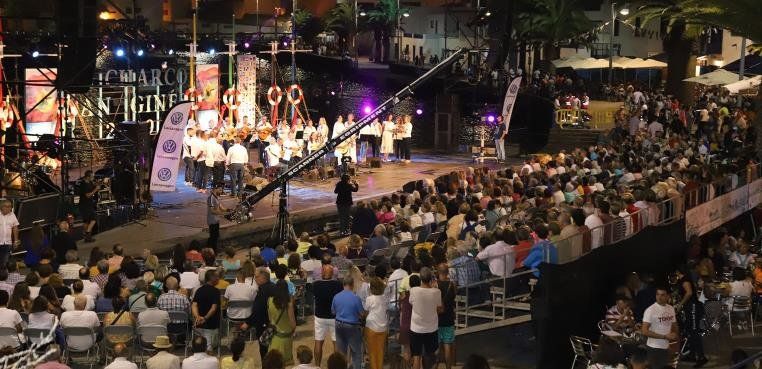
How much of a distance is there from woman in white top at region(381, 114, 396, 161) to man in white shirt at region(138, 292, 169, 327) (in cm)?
2004

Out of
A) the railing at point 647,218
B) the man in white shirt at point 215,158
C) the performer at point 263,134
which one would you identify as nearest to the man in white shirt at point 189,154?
the man in white shirt at point 215,158

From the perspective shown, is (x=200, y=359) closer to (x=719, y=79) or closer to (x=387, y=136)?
(x=387, y=136)

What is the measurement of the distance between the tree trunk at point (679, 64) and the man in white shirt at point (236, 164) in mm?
21695

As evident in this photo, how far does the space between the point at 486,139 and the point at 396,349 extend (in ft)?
77.1

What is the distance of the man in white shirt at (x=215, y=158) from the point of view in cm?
2705

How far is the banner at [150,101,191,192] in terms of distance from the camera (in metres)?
23.2

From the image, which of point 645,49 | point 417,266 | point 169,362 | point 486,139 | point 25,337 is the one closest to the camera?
point 169,362

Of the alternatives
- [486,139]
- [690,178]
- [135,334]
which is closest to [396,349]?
[135,334]

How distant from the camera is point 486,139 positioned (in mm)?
37812

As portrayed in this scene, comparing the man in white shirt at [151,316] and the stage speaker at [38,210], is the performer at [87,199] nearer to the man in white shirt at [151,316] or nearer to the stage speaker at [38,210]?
the stage speaker at [38,210]

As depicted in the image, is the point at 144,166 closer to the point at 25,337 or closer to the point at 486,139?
the point at 25,337

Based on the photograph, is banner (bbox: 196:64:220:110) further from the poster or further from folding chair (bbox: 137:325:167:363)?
folding chair (bbox: 137:325:167:363)

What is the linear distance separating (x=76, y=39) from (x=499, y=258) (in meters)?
10.9

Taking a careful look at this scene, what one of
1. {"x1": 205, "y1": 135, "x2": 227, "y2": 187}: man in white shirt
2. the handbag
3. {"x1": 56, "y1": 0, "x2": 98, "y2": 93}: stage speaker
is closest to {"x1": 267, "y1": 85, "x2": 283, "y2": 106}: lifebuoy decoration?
{"x1": 205, "y1": 135, "x2": 227, "y2": 187}: man in white shirt
